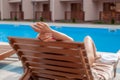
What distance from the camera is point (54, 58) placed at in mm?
2830

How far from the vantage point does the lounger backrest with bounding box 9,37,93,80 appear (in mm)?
2631

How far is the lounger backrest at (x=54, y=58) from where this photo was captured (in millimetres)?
2631

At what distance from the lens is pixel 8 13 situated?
23062mm

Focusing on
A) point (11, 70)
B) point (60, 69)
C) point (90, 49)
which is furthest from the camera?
point (11, 70)

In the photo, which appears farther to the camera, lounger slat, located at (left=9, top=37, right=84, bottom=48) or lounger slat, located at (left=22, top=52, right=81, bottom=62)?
lounger slat, located at (left=22, top=52, right=81, bottom=62)

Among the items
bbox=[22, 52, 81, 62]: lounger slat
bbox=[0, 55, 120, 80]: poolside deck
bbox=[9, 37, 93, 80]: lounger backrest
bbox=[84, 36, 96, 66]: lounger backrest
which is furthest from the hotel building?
bbox=[22, 52, 81, 62]: lounger slat

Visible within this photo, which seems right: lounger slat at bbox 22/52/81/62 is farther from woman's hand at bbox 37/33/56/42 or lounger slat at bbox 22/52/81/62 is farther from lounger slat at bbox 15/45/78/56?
woman's hand at bbox 37/33/56/42

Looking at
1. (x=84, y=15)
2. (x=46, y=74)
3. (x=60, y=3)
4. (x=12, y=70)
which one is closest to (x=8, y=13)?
(x=60, y=3)

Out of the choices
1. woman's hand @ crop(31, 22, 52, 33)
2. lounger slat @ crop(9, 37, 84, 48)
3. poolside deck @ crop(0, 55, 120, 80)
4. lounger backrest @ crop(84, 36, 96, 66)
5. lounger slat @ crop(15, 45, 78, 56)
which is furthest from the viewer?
poolside deck @ crop(0, 55, 120, 80)

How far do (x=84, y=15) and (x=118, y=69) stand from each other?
1404cm

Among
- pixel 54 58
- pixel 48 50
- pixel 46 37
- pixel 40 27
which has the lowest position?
pixel 54 58

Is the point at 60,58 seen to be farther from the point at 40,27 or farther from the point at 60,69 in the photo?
the point at 40,27

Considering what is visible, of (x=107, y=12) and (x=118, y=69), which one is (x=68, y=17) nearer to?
(x=107, y=12)

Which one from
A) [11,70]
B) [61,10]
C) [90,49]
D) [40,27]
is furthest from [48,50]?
[61,10]
